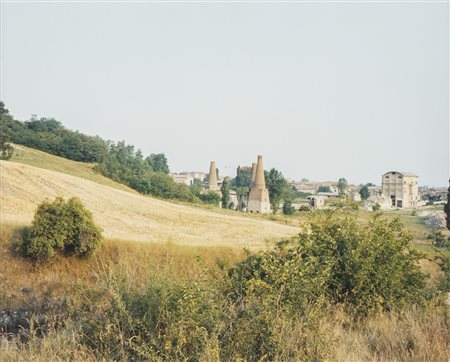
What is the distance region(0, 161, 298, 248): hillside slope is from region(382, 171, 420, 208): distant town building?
115m

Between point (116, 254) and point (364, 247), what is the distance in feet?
53.7

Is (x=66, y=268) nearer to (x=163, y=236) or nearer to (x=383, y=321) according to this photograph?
(x=163, y=236)

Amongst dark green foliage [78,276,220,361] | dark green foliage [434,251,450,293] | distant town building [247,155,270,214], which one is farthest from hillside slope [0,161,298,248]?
distant town building [247,155,270,214]

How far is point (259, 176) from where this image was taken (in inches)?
4213

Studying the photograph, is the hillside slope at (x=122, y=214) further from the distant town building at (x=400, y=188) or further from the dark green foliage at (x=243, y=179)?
the dark green foliage at (x=243, y=179)

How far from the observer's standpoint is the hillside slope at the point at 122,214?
105ft

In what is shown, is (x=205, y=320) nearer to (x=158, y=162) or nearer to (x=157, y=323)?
(x=157, y=323)

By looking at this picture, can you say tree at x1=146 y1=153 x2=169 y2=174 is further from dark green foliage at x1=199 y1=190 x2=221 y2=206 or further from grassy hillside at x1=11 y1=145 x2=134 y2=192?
grassy hillside at x1=11 y1=145 x2=134 y2=192

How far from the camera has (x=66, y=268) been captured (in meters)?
22.8

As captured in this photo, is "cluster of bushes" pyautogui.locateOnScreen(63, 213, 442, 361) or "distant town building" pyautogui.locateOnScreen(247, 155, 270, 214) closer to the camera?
"cluster of bushes" pyautogui.locateOnScreen(63, 213, 442, 361)

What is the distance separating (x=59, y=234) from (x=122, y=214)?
617 inches

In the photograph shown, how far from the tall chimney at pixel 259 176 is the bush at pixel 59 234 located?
269 feet

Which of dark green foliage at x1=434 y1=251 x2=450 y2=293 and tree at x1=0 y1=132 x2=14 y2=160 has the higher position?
tree at x1=0 y1=132 x2=14 y2=160

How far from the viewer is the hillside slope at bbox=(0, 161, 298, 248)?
31969mm
